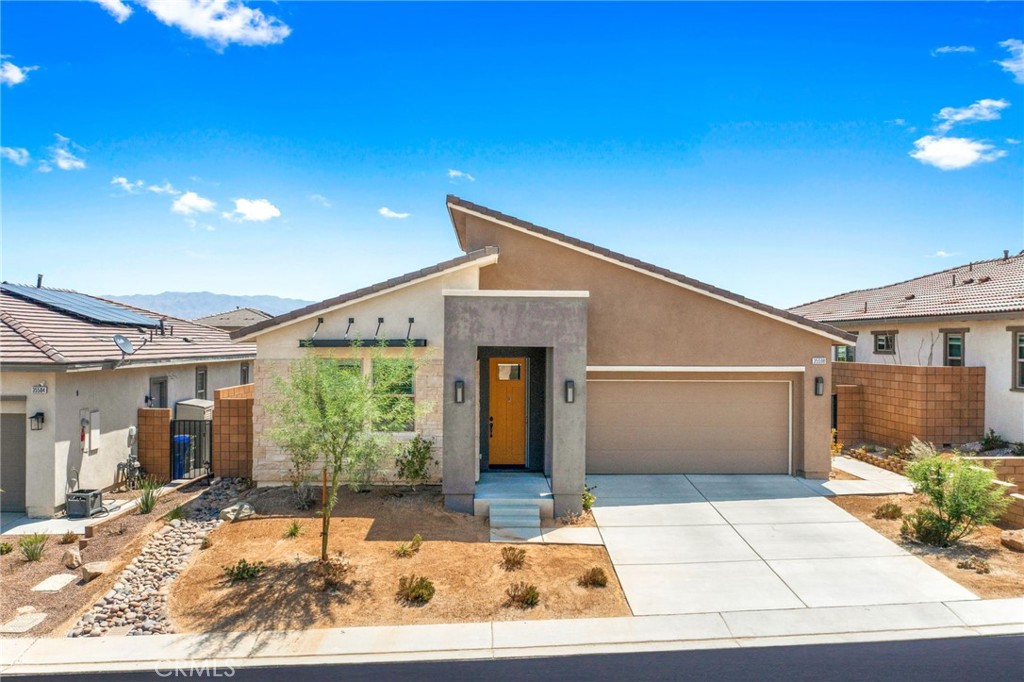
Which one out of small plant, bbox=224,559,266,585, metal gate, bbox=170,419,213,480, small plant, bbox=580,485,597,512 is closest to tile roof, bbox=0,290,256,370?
metal gate, bbox=170,419,213,480

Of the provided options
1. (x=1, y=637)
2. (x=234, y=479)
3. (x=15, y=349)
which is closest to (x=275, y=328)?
(x=234, y=479)

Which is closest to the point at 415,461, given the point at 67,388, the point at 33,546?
the point at 33,546

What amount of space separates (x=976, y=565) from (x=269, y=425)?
1285 centimetres

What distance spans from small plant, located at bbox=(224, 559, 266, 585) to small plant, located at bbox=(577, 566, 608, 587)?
Result: 4.66 metres

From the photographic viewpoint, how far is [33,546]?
9680 mm

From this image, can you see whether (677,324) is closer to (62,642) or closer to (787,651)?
(787,651)

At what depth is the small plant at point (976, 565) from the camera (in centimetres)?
916

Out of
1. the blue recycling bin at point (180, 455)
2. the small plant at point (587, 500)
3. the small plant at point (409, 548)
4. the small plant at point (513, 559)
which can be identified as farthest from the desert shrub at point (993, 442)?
the blue recycling bin at point (180, 455)

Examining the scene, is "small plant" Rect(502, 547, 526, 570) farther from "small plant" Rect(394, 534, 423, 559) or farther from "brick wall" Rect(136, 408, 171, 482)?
"brick wall" Rect(136, 408, 171, 482)

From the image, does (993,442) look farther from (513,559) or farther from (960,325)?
(513,559)

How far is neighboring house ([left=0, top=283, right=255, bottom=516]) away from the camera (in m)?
11.6

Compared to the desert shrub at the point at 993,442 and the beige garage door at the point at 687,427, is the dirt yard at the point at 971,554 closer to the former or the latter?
the beige garage door at the point at 687,427

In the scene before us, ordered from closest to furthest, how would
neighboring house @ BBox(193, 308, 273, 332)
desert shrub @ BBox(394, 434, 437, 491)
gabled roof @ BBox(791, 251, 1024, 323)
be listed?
desert shrub @ BBox(394, 434, 437, 491)
gabled roof @ BBox(791, 251, 1024, 323)
neighboring house @ BBox(193, 308, 273, 332)

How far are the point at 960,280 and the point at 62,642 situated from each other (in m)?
27.6
